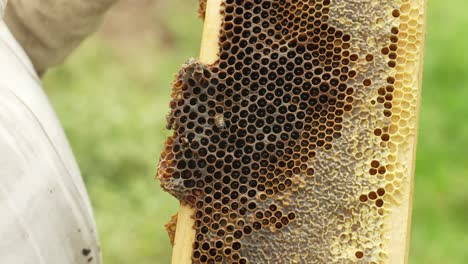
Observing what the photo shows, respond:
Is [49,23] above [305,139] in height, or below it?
above

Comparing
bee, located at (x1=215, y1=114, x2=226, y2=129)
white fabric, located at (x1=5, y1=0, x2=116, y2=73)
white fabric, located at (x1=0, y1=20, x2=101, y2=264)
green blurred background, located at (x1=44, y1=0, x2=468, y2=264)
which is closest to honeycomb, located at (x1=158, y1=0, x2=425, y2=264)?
bee, located at (x1=215, y1=114, x2=226, y2=129)

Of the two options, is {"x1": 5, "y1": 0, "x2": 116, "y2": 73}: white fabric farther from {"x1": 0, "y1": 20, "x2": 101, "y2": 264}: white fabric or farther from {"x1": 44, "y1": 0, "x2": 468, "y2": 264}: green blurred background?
{"x1": 44, "y1": 0, "x2": 468, "y2": 264}: green blurred background

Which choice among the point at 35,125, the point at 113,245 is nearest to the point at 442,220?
the point at 113,245

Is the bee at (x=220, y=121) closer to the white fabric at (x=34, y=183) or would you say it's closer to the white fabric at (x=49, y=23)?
the white fabric at (x=34, y=183)

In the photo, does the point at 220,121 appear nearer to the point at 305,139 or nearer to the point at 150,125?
the point at 305,139

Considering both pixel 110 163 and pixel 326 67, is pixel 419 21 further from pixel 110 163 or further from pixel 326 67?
pixel 110 163

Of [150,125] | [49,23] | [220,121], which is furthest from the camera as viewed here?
[150,125]

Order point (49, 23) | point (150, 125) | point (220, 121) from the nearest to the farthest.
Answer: point (220, 121) < point (49, 23) < point (150, 125)

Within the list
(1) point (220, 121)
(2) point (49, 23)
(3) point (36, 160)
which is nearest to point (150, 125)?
(2) point (49, 23)
